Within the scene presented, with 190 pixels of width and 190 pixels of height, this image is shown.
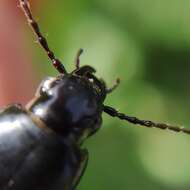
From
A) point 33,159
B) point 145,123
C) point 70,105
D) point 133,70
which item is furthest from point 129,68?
point 33,159

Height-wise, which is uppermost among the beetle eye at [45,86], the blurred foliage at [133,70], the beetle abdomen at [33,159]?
the beetle eye at [45,86]

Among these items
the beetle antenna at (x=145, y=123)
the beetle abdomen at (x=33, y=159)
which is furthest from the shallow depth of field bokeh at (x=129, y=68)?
the beetle abdomen at (x=33, y=159)

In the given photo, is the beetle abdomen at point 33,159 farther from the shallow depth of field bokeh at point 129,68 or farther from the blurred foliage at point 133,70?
the blurred foliage at point 133,70

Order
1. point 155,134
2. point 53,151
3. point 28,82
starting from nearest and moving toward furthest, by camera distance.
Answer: point 53,151 → point 28,82 → point 155,134

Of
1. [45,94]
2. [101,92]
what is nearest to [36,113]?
[45,94]

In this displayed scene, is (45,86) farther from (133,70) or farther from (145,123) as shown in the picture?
(133,70)

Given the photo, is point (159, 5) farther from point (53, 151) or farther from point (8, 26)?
point (53, 151)
